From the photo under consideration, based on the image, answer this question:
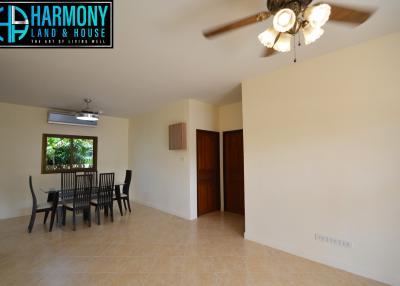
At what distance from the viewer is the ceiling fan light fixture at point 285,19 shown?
3.91ft

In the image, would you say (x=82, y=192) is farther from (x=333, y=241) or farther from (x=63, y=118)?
(x=333, y=241)

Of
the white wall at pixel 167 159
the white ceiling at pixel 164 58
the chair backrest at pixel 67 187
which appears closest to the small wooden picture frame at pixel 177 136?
the white wall at pixel 167 159

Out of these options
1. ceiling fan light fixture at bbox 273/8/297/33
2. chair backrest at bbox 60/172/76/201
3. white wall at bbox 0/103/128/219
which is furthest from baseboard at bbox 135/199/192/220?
ceiling fan light fixture at bbox 273/8/297/33

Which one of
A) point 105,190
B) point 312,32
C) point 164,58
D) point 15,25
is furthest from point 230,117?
point 15,25

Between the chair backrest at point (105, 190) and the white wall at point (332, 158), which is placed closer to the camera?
the white wall at point (332, 158)

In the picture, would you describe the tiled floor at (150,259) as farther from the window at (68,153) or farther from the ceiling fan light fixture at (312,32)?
the ceiling fan light fixture at (312,32)

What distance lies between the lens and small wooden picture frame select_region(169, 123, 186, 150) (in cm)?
434

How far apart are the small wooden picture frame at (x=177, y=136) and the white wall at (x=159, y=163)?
0.15 metres

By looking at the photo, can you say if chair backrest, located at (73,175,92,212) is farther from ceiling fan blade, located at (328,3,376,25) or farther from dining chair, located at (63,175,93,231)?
ceiling fan blade, located at (328,3,376,25)

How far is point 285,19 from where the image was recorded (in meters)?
1.20

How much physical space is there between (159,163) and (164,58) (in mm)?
3022

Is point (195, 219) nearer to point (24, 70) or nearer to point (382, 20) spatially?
point (24, 70)

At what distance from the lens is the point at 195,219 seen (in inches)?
169

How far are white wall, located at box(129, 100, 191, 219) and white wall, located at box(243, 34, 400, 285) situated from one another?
5.48 feet
